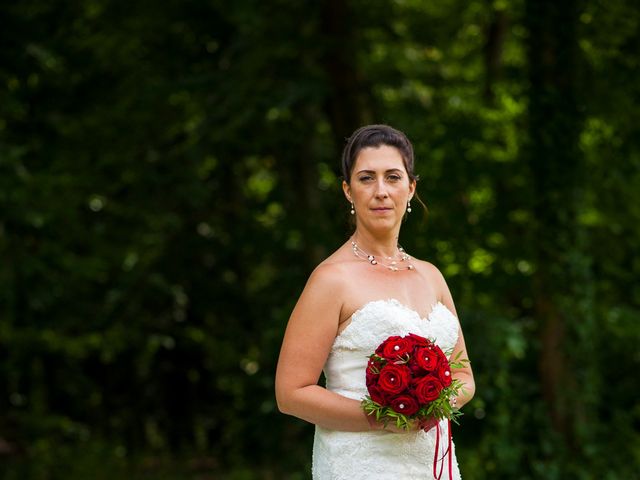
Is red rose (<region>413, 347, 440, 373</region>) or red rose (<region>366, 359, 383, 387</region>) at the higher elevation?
red rose (<region>413, 347, 440, 373</region>)

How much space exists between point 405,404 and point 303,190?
5620mm

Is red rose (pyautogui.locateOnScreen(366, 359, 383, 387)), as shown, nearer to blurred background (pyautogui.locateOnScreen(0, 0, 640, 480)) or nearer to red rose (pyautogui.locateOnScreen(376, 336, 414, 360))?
red rose (pyautogui.locateOnScreen(376, 336, 414, 360))

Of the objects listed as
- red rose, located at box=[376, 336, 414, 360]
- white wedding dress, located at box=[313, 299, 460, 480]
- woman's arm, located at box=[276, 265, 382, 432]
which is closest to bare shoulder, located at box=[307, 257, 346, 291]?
woman's arm, located at box=[276, 265, 382, 432]

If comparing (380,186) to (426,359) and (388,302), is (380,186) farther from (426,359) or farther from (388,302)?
(426,359)

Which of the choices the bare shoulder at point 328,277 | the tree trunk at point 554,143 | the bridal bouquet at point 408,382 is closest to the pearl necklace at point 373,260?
the bare shoulder at point 328,277

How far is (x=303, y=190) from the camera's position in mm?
8172

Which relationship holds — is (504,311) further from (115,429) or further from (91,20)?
(115,429)

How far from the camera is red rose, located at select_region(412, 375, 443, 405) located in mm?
2617

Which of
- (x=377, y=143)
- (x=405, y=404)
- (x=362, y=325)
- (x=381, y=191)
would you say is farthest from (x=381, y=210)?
(x=405, y=404)

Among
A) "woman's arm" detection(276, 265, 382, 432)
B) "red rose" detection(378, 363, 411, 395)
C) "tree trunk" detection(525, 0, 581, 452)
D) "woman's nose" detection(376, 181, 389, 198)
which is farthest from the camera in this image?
"tree trunk" detection(525, 0, 581, 452)

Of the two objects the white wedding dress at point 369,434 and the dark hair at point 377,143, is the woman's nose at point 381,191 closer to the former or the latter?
the dark hair at point 377,143

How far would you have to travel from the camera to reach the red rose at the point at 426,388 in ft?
8.59

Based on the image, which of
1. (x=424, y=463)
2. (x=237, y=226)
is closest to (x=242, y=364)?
(x=237, y=226)

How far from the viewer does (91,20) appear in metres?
7.97
